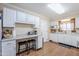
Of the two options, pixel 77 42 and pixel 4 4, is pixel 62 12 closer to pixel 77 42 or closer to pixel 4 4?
pixel 77 42

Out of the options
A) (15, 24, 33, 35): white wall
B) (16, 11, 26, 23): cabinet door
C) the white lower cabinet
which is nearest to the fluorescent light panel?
(16, 11, 26, 23): cabinet door

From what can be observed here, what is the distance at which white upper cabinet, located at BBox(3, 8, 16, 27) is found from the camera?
81.4 inches

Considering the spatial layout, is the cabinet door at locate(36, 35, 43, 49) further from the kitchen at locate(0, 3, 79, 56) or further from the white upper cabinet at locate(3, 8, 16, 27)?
the white upper cabinet at locate(3, 8, 16, 27)

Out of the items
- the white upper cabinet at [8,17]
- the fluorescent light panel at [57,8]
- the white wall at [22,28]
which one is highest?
the fluorescent light panel at [57,8]

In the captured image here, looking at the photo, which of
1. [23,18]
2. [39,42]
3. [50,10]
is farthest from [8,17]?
[39,42]

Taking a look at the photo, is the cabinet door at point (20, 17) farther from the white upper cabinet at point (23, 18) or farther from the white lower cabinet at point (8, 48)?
the white lower cabinet at point (8, 48)

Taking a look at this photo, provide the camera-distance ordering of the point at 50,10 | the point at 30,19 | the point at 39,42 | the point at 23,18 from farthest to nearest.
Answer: the point at 39,42
the point at 30,19
the point at 23,18
the point at 50,10

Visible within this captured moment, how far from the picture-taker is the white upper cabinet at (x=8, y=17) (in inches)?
81.4

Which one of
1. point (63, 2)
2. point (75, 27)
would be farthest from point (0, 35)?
point (75, 27)

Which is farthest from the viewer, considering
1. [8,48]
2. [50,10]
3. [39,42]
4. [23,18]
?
[39,42]

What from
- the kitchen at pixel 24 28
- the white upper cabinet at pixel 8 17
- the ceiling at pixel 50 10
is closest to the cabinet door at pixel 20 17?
the kitchen at pixel 24 28

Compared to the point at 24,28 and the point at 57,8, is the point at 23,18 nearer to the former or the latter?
the point at 24,28

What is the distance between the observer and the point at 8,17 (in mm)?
2143

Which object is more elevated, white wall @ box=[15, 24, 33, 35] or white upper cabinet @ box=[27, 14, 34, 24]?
white upper cabinet @ box=[27, 14, 34, 24]
